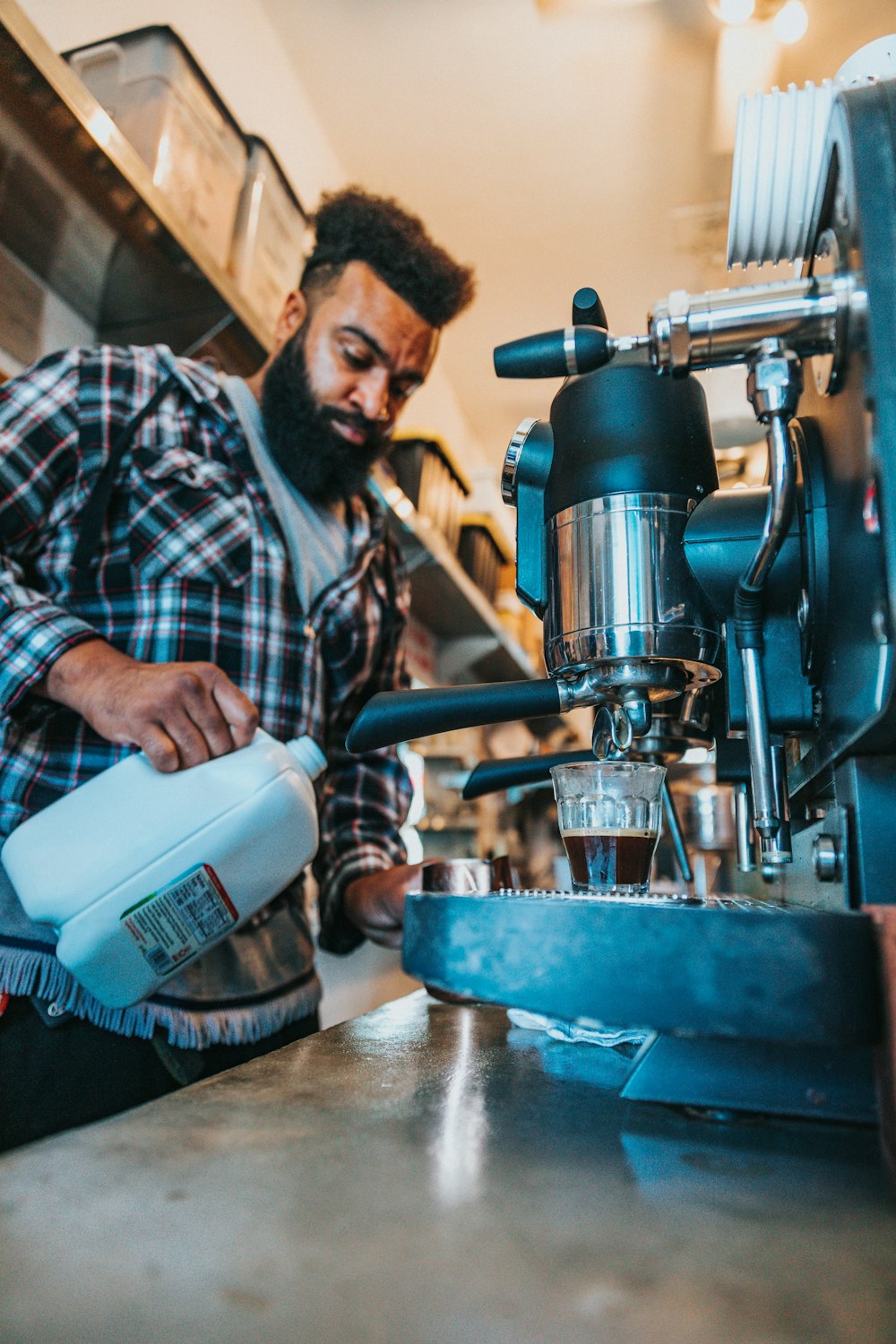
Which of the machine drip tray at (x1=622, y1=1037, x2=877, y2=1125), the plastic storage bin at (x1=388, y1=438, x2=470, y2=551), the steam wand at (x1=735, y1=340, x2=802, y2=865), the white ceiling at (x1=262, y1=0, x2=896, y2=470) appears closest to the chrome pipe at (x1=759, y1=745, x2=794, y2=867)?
the steam wand at (x1=735, y1=340, x2=802, y2=865)

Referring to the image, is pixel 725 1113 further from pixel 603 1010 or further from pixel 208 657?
pixel 208 657

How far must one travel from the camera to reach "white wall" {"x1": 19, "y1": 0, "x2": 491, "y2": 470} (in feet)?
4.73

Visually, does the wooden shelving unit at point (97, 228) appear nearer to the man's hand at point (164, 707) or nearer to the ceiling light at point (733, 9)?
the man's hand at point (164, 707)

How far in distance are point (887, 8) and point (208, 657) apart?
6.95ft

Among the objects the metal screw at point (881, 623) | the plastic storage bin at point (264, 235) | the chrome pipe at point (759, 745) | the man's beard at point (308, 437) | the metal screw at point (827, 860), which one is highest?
the plastic storage bin at point (264, 235)

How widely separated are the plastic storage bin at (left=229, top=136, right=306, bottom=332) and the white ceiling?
69 cm

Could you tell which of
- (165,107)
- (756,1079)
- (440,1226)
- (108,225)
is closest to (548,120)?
A: (165,107)

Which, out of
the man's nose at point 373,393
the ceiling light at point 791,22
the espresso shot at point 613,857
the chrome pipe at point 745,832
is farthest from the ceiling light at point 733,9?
the espresso shot at point 613,857

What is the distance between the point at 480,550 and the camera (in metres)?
2.91

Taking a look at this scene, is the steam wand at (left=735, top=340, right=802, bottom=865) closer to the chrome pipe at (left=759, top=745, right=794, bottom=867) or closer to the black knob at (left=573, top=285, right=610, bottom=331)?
the chrome pipe at (left=759, top=745, right=794, bottom=867)

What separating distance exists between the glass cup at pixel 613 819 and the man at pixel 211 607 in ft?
1.12

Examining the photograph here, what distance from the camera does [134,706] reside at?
32.6 inches

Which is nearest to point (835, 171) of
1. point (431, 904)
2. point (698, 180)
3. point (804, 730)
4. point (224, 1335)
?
Answer: point (804, 730)

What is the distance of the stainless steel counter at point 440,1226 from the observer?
0.25 meters
